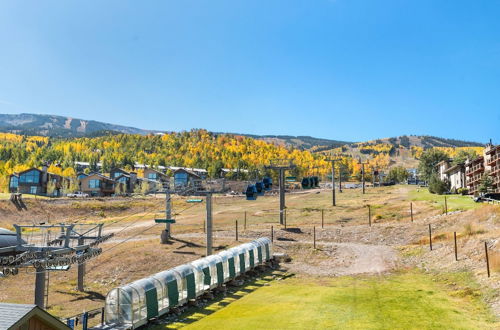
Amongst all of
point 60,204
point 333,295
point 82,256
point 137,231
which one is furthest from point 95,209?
point 333,295

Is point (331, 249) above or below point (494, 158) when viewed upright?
below

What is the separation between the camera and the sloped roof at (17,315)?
45.6ft

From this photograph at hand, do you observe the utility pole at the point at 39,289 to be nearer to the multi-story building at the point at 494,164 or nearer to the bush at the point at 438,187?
the multi-story building at the point at 494,164

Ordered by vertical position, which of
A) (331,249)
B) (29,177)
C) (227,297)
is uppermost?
Answer: (29,177)

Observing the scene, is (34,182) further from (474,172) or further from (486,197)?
(486,197)

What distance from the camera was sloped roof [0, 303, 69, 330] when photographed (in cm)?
1391

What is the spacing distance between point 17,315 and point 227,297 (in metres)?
19.5

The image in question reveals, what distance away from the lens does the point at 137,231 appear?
220 ft

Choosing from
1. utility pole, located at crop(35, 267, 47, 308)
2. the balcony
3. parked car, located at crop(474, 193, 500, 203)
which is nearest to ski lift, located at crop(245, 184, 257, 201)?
utility pole, located at crop(35, 267, 47, 308)

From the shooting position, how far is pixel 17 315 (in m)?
14.4

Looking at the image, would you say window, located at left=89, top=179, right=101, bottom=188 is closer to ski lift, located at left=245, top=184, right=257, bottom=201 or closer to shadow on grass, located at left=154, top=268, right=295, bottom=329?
ski lift, located at left=245, top=184, right=257, bottom=201

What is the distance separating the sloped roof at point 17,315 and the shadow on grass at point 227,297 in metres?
10.8

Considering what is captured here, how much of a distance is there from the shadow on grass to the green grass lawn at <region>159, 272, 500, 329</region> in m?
0.07

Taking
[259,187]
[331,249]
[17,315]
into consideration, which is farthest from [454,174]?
[17,315]
